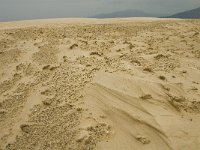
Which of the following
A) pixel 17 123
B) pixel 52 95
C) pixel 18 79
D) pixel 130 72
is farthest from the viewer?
pixel 18 79

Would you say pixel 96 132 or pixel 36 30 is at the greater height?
pixel 36 30

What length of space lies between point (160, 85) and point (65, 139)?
260 cm

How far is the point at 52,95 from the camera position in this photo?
6676mm

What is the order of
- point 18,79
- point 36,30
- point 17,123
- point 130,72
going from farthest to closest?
1. point 36,30
2. point 18,79
3. point 130,72
4. point 17,123

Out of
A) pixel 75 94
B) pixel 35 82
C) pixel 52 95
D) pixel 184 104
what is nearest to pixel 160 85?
pixel 184 104

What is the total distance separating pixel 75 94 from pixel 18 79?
2.07 m

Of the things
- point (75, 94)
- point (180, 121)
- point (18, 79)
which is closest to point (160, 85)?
point (180, 121)

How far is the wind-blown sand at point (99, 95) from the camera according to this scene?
5.45 metres

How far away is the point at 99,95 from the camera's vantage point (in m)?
6.40

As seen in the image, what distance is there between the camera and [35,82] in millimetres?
7406

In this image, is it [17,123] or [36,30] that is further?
[36,30]

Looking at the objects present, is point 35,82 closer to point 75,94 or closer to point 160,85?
point 75,94

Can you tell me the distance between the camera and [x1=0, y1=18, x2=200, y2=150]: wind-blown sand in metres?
5.45

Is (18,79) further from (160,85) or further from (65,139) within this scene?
(160,85)
